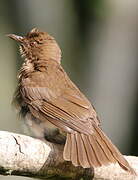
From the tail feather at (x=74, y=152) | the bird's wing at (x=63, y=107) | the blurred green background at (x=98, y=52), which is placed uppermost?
the bird's wing at (x=63, y=107)

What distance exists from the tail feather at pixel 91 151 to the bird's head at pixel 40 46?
1370mm

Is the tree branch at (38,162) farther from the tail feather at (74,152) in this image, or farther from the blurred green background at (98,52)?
the blurred green background at (98,52)

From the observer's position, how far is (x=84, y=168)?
20.0 ft

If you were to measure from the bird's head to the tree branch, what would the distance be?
1.67m

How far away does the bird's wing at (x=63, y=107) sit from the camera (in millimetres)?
6492

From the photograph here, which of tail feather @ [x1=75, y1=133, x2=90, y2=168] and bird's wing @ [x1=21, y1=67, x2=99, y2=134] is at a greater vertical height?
bird's wing @ [x1=21, y1=67, x2=99, y2=134]

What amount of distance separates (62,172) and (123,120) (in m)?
6.17

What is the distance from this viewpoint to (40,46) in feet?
25.5

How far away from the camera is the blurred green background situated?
11.8 metres

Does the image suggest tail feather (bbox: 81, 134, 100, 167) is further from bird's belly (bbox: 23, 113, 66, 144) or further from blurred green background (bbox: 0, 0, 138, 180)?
blurred green background (bbox: 0, 0, 138, 180)

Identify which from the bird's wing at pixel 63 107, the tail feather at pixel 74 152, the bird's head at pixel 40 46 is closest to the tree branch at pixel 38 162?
the tail feather at pixel 74 152

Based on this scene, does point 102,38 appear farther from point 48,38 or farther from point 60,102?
point 60,102

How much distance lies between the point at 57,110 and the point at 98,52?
524 cm

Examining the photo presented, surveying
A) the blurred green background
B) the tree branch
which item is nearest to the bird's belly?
the tree branch
